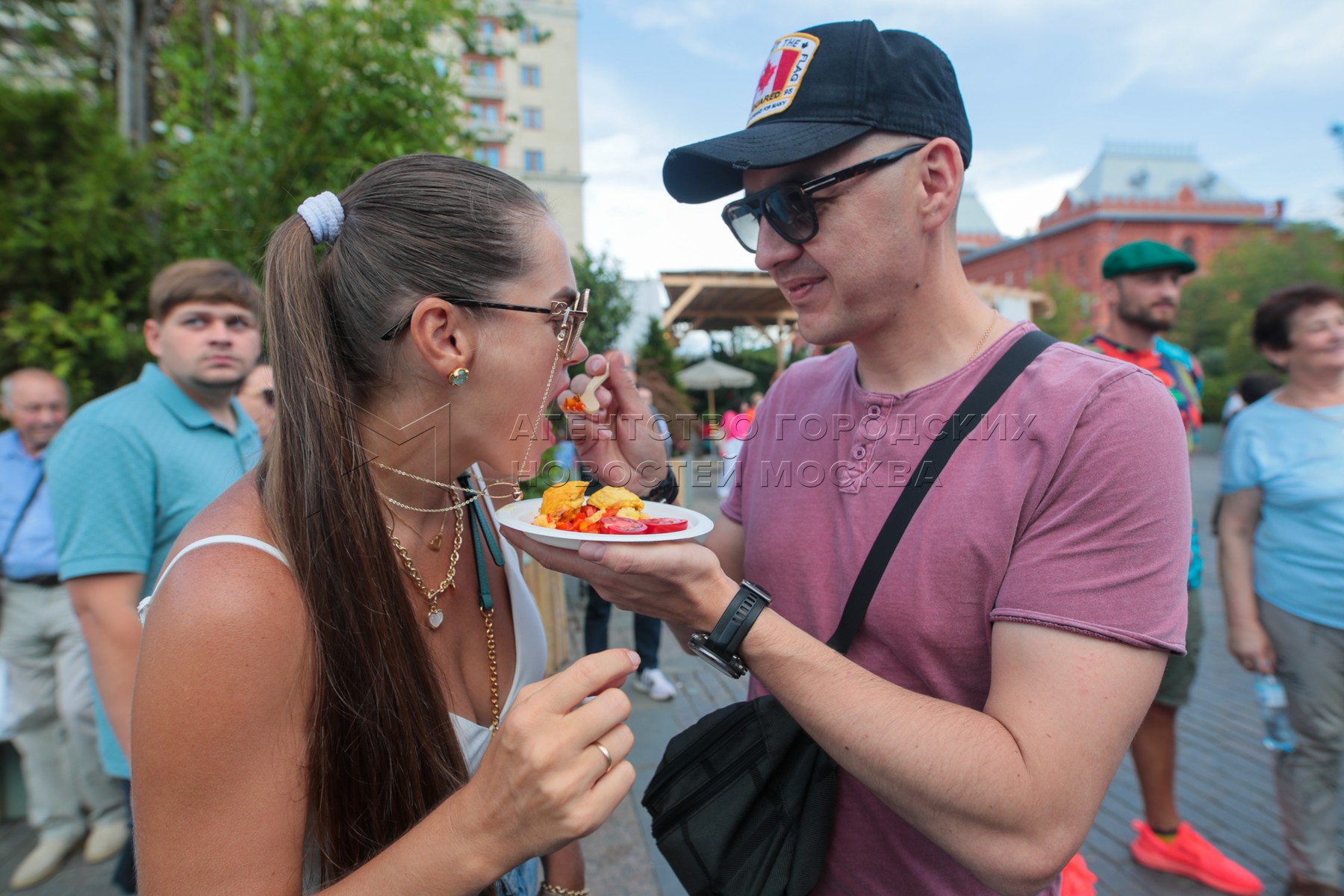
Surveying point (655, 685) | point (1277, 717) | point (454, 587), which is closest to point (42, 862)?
point (655, 685)

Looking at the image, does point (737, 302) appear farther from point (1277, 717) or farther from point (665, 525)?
point (665, 525)

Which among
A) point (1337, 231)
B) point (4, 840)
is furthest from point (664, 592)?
A: point (1337, 231)

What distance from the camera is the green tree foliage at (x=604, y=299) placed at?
17375 millimetres

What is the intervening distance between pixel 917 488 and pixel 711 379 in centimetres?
1718

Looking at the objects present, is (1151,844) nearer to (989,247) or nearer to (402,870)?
(402,870)

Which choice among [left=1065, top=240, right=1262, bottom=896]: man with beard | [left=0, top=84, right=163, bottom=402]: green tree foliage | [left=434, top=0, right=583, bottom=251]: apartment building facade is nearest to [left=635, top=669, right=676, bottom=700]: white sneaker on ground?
[left=1065, top=240, right=1262, bottom=896]: man with beard

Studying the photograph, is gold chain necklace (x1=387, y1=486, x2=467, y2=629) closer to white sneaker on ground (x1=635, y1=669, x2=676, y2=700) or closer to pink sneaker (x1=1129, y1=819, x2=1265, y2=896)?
pink sneaker (x1=1129, y1=819, x2=1265, y2=896)

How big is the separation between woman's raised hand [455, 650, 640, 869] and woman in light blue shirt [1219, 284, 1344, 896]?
138 inches

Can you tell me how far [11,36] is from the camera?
28.5 ft

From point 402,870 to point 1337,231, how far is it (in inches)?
1220

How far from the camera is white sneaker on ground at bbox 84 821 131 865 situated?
3.68 metres

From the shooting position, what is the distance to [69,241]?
20.1 feet

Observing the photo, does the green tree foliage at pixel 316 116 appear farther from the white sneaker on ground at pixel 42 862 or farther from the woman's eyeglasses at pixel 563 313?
the woman's eyeglasses at pixel 563 313

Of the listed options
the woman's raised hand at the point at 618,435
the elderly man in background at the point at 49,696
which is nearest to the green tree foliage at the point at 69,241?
the elderly man in background at the point at 49,696
